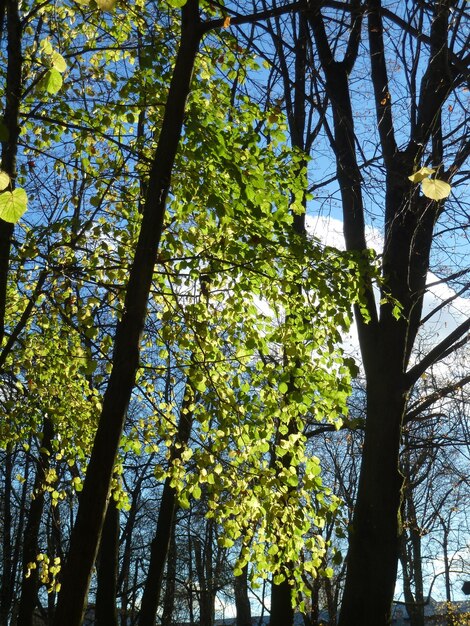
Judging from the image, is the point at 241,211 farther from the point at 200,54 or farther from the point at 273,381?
the point at 200,54

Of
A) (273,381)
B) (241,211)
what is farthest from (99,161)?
(273,381)

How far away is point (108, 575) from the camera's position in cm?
1059

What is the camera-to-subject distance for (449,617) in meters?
21.8

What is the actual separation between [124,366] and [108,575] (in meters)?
7.88

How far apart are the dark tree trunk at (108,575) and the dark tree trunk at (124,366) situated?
22.4 feet

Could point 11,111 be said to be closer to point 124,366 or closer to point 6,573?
point 124,366

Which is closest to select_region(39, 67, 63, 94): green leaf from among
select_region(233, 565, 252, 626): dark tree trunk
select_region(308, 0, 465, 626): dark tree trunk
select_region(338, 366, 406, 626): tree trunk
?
select_region(308, 0, 465, 626): dark tree trunk

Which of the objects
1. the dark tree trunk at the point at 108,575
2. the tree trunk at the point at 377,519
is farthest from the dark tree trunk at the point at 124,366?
the dark tree trunk at the point at 108,575

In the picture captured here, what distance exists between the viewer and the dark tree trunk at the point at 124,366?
3.57m

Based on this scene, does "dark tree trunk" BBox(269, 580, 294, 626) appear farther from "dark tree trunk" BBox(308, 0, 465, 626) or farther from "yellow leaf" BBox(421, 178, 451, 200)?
"yellow leaf" BBox(421, 178, 451, 200)

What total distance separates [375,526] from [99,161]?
13.0 ft

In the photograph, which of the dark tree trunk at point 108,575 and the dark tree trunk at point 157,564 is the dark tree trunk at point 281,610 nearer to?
the dark tree trunk at point 157,564

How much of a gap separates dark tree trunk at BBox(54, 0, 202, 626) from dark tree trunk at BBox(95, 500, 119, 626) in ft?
22.4

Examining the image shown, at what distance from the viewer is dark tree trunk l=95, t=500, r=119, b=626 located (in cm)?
1023
